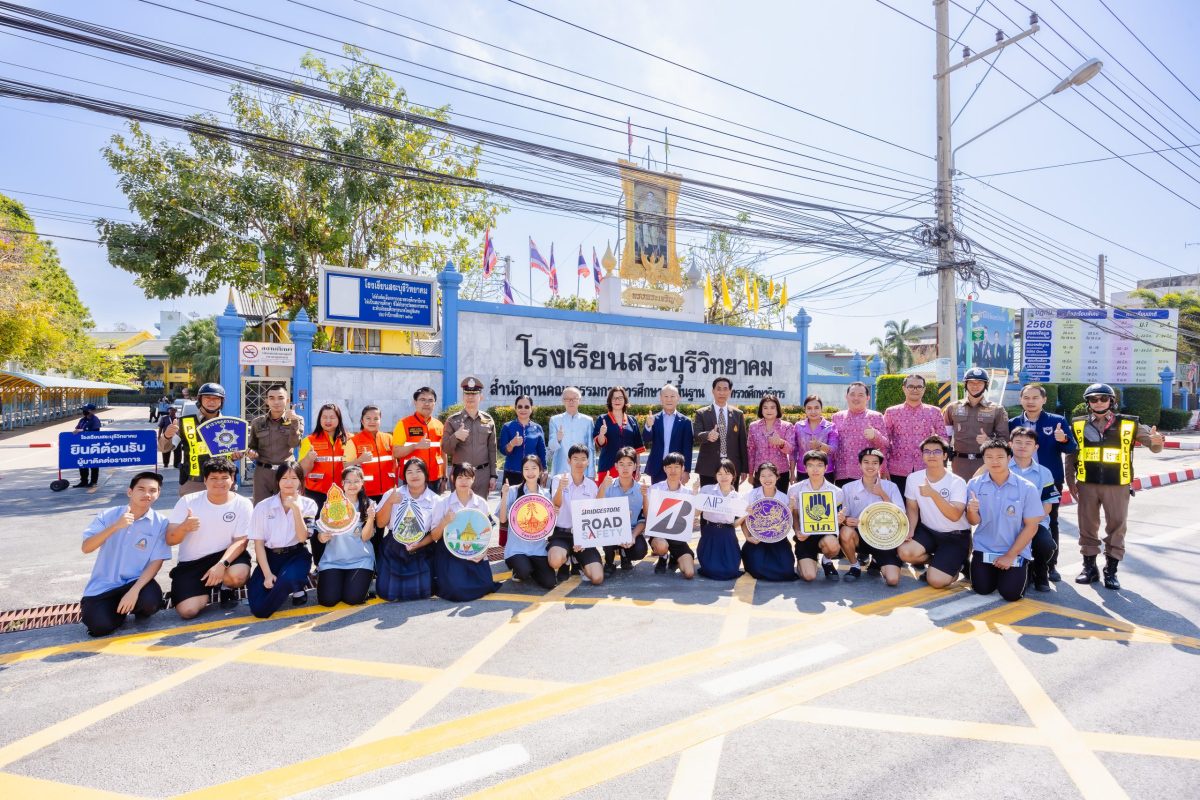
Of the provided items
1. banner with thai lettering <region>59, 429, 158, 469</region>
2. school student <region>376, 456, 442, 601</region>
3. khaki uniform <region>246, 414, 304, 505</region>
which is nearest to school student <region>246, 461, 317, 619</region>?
school student <region>376, 456, 442, 601</region>

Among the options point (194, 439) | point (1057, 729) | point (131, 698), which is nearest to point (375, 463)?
point (194, 439)

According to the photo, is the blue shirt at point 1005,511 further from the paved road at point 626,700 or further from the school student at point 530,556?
the school student at point 530,556

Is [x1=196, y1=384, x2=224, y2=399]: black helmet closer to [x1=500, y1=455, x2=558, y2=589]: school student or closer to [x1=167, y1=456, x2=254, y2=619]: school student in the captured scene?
[x1=167, y1=456, x2=254, y2=619]: school student

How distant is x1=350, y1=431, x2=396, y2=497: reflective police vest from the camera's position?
665 cm

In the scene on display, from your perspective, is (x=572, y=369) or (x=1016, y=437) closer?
(x=1016, y=437)

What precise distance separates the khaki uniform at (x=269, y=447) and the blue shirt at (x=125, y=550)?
4.54 ft

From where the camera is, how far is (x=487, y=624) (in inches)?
201

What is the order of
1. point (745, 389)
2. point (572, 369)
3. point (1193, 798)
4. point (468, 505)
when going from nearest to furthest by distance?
1. point (1193, 798)
2. point (468, 505)
3. point (572, 369)
4. point (745, 389)

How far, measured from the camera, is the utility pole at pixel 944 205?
541 inches

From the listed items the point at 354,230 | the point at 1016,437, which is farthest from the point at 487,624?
the point at 354,230

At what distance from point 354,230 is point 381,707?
1721 cm

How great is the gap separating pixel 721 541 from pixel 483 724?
3430 mm

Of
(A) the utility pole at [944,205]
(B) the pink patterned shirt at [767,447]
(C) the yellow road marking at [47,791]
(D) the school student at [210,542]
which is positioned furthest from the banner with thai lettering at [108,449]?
(A) the utility pole at [944,205]

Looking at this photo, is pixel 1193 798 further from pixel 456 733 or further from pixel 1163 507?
pixel 1163 507
